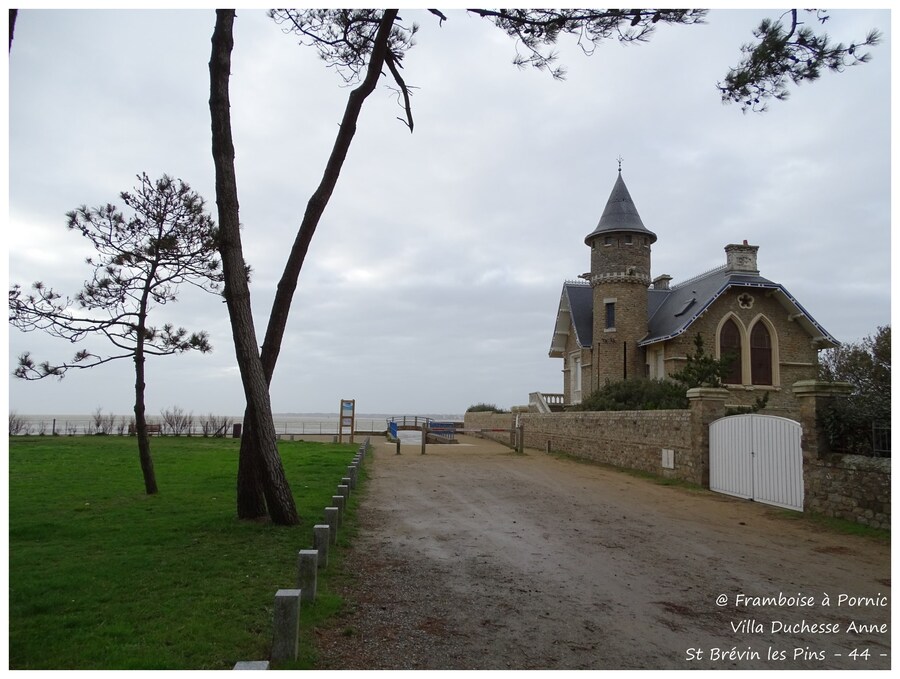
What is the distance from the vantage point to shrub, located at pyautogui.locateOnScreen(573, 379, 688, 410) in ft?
69.0

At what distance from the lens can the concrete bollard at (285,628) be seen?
14.1ft

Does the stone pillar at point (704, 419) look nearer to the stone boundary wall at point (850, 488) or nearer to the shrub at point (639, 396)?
the stone boundary wall at point (850, 488)

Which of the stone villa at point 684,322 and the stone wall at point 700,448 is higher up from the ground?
the stone villa at point 684,322

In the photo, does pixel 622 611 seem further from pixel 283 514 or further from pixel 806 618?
pixel 283 514

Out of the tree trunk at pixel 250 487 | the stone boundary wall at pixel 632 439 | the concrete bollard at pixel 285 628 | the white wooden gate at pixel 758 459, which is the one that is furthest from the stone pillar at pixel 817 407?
the concrete bollard at pixel 285 628

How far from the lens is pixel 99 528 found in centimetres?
855

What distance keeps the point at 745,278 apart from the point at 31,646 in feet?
95.1

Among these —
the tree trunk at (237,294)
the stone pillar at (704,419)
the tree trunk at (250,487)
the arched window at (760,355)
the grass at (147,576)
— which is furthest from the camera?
the arched window at (760,355)

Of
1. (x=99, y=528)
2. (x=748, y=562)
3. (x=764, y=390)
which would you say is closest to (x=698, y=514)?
(x=748, y=562)

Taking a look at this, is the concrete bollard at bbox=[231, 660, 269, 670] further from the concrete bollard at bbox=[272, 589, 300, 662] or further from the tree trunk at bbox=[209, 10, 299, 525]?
the tree trunk at bbox=[209, 10, 299, 525]

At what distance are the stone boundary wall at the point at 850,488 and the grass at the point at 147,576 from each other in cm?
764

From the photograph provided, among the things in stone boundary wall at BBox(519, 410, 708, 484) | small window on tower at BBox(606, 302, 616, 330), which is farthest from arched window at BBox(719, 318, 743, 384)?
stone boundary wall at BBox(519, 410, 708, 484)

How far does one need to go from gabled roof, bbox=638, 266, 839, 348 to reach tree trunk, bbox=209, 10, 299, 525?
70.2 feet

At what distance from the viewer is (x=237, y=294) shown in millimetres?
9109
